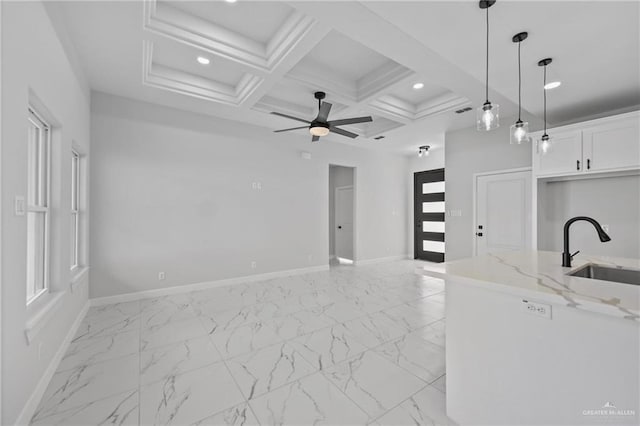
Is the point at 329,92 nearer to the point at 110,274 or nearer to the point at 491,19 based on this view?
the point at 491,19

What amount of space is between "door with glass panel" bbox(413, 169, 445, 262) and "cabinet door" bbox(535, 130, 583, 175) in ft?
11.1

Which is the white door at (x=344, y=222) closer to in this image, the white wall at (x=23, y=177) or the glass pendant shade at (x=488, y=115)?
the glass pendant shade at (x=488, y=115)

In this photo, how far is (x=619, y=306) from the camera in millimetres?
1055

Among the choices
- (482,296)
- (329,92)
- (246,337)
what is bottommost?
(246,337)

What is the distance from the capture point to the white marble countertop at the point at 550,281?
1105 mm

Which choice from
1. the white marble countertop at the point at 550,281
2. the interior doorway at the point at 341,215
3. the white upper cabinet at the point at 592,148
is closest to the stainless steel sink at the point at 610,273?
the white marble countertop at the point at 550,281

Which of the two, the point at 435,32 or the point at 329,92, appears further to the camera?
the point at 329,92

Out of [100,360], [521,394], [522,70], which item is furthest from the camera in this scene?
[522,70]

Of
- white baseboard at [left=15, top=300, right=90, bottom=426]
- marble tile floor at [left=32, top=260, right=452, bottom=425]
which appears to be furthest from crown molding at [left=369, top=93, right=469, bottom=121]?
white baseboard at [left=15, top=300, right=90, bottom=426]

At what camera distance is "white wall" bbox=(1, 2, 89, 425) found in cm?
148

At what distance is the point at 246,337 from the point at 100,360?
121cm

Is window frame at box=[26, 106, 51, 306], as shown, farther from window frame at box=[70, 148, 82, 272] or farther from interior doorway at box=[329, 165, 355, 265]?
interior doorway at box=[329, 165, 355, 265]

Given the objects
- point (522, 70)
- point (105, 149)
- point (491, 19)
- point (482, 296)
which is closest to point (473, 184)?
point (522, 70)

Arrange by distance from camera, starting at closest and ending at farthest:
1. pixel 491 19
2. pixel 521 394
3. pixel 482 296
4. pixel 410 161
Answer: pixel 521 394, pixel 482 296, pixel 491 19, pixel 410 161
